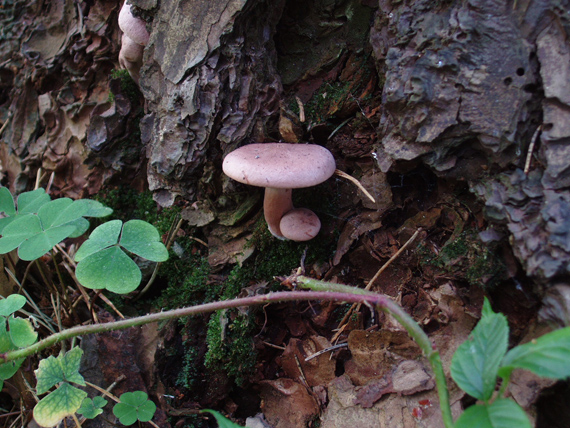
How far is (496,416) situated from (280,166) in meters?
1.49

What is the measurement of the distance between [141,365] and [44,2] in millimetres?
3455

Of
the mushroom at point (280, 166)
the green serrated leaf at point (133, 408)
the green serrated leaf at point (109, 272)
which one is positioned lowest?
the green serrated leaf at point (133, 408)

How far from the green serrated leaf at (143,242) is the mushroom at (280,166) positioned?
588 millimetres

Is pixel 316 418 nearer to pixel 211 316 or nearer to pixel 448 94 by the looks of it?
pixel 211 316

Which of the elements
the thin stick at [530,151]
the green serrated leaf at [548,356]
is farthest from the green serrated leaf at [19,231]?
the thin stick at [530,151]

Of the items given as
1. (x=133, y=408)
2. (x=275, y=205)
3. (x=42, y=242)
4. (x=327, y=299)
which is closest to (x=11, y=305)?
(x=42, y=242)

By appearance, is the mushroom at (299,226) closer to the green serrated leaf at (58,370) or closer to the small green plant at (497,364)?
the small green plant at (497,364)

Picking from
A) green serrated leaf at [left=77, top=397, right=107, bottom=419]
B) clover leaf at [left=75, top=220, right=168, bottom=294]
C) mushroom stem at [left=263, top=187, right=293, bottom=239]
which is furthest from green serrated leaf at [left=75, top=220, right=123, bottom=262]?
mushroom stem at [left=263, top=187, right=293, bottom=239]

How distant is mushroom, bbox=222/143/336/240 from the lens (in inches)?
82.3

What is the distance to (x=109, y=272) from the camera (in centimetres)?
205

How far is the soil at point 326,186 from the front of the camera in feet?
5.82

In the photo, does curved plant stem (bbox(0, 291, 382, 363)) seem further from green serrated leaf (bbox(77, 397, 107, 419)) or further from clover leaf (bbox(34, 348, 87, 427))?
green serrated leaf (bbox(77, 397, 107, 419))

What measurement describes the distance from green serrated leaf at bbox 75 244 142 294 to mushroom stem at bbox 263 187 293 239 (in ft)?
3.05

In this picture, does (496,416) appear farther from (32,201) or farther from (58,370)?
(32,201)
